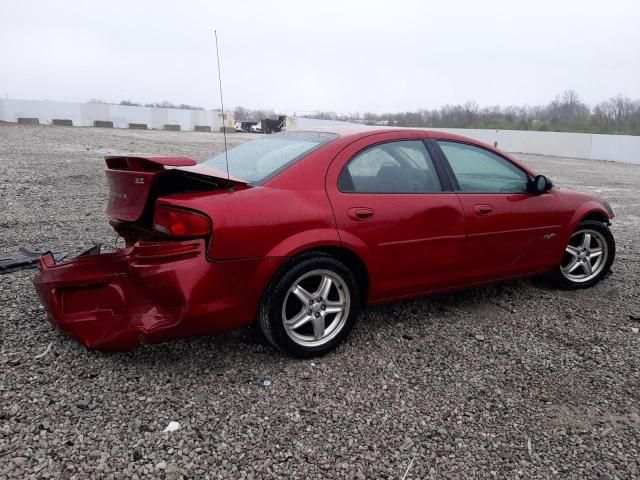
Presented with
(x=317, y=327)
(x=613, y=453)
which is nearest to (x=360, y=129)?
(x=317, y=327)

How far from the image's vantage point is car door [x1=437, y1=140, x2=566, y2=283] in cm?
387

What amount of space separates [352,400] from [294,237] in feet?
3.23

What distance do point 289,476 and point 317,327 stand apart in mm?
1113

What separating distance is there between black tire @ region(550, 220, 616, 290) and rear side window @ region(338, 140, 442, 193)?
5.69ft

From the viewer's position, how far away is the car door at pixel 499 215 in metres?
3.87

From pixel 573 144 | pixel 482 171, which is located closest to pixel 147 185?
pixel 482 171

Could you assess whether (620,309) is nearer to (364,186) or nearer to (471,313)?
(471,313)

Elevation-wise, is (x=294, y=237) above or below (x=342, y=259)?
above

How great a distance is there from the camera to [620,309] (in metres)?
4.33

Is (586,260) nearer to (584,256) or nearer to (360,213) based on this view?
(584,256)

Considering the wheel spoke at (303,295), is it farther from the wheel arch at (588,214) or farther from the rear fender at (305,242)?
the wheel arch at (588,214)

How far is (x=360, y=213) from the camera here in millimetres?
3295

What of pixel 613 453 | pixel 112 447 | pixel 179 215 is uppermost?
pixel 179 215

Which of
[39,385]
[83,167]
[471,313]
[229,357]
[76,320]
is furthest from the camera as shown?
[83,167]
